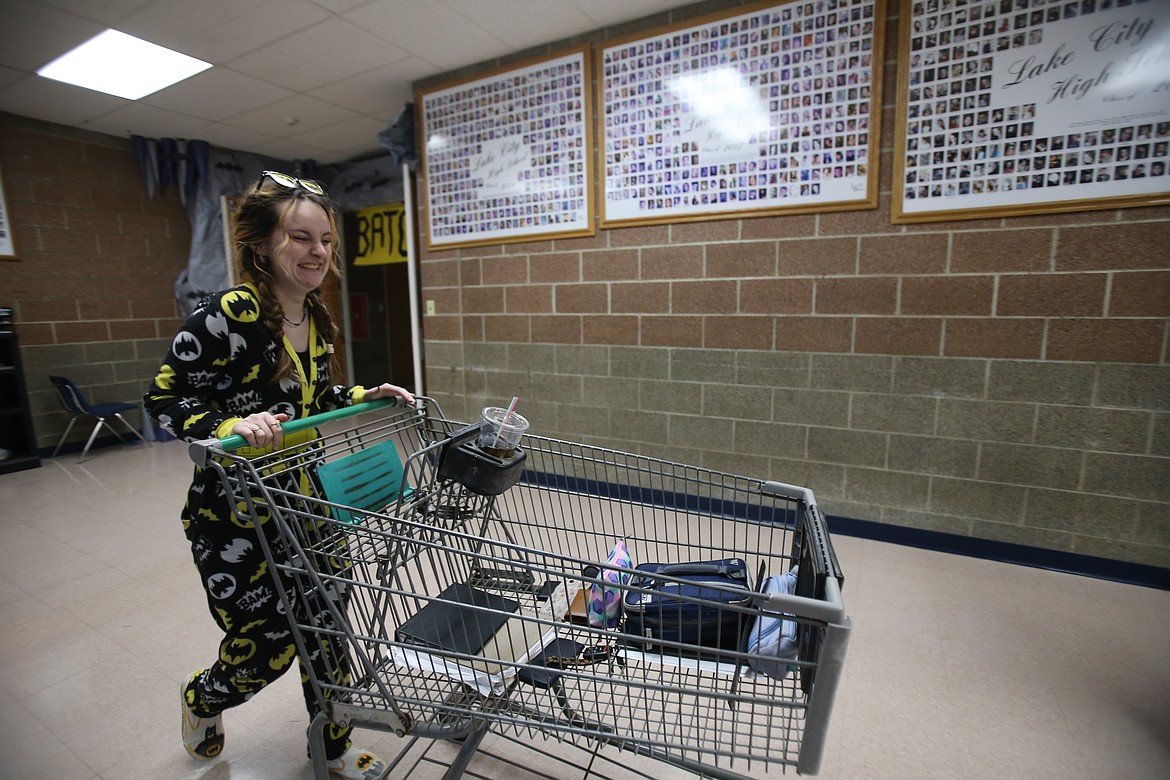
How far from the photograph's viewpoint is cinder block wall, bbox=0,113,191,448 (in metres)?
4.38

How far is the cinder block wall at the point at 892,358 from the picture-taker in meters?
2.26

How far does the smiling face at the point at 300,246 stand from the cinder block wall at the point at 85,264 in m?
4.93

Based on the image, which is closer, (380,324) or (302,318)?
(302,318)

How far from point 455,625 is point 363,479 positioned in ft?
1.30

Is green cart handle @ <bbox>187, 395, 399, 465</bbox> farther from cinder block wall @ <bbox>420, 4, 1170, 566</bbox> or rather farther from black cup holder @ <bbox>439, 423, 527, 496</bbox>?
cinder block wall @ <bbox>420, 4, 1170, 566</bbox>

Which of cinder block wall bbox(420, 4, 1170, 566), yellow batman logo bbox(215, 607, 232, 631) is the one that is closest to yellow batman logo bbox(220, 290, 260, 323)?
yellow batman logo bbox(215, 607, 232, 631)

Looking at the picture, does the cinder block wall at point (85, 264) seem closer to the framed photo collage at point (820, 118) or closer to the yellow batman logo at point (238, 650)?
the framed photo collage at point (820, 118)

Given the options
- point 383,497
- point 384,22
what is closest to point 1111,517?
point 383,497

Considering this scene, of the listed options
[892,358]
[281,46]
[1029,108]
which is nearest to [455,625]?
[892,358]

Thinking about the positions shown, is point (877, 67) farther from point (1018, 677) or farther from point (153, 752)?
point (153, 752)

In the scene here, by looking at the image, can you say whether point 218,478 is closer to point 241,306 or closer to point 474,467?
point 241,306

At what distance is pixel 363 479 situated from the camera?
1.28 meters

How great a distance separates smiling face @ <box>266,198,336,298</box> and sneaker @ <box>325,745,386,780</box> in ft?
3.96

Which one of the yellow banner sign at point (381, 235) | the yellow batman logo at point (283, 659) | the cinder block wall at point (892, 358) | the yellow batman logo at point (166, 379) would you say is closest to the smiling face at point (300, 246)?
the yellow batman logo at point (166, 379)
